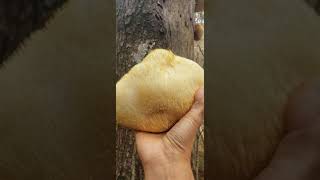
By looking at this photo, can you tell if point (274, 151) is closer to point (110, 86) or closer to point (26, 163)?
point (110, 86)

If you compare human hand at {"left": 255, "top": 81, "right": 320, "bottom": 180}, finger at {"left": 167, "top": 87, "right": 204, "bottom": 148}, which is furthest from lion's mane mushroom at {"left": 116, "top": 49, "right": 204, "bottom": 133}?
human hand at {"left": 255, "top": 81, "right": 320, "bottom": 180}

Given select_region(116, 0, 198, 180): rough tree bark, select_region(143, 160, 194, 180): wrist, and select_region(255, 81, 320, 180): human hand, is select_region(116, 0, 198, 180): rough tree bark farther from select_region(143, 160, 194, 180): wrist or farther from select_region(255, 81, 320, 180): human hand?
select_region(255, 81, 320, 180): human hand

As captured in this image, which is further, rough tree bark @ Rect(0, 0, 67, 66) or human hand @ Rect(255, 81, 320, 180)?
rough tree bark @ Rect(0, 0, 67, 66)

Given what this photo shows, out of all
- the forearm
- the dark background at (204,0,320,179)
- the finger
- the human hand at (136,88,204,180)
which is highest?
the dark background at (204,0,320,179)

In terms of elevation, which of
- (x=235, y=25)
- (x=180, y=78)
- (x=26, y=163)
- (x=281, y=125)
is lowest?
(x=26, y=163)

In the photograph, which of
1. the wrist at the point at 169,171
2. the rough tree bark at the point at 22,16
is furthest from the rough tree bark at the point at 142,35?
the rough tree bark at the point at 22,16

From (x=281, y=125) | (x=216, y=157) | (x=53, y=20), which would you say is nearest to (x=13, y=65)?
(x=53, y=20)
